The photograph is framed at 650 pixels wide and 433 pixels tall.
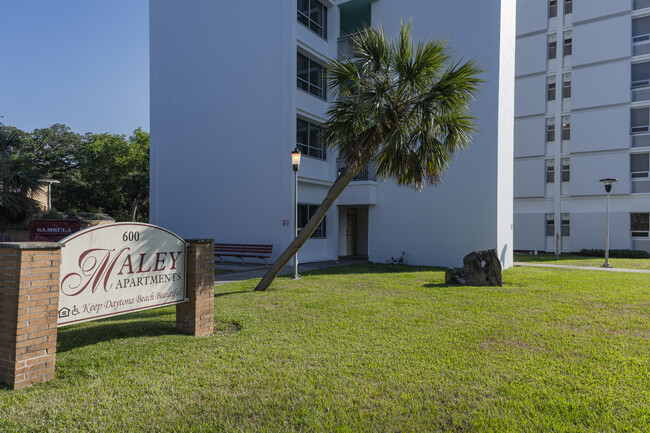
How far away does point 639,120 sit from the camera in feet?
75.5

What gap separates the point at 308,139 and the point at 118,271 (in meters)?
13.3

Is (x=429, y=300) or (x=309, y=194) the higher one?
(x=309, y=194)

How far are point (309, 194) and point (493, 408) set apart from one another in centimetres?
1391

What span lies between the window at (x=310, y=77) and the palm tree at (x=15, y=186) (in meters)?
12.4

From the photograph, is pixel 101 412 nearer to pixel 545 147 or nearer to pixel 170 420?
pixel 170 420

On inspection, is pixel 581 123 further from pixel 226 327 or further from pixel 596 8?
pixel 226 327

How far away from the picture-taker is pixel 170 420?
340 cm

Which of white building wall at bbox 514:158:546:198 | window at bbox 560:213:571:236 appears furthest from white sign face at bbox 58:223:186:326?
window at bbox 560:213:571:236

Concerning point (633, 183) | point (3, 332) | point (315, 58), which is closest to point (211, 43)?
point (315, 58)

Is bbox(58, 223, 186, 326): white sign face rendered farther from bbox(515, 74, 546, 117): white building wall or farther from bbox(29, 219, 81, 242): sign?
bbox(515, 74, 546, 117): white building wall

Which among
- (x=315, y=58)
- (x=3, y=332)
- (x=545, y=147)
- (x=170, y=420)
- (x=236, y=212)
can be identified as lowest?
(x=170, y=420)

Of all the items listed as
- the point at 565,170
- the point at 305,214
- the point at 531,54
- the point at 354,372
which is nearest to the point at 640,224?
the point at 565,170

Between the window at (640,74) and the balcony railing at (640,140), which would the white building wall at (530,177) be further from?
the window at (640,74)

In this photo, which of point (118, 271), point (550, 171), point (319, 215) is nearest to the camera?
point (118, 271)
